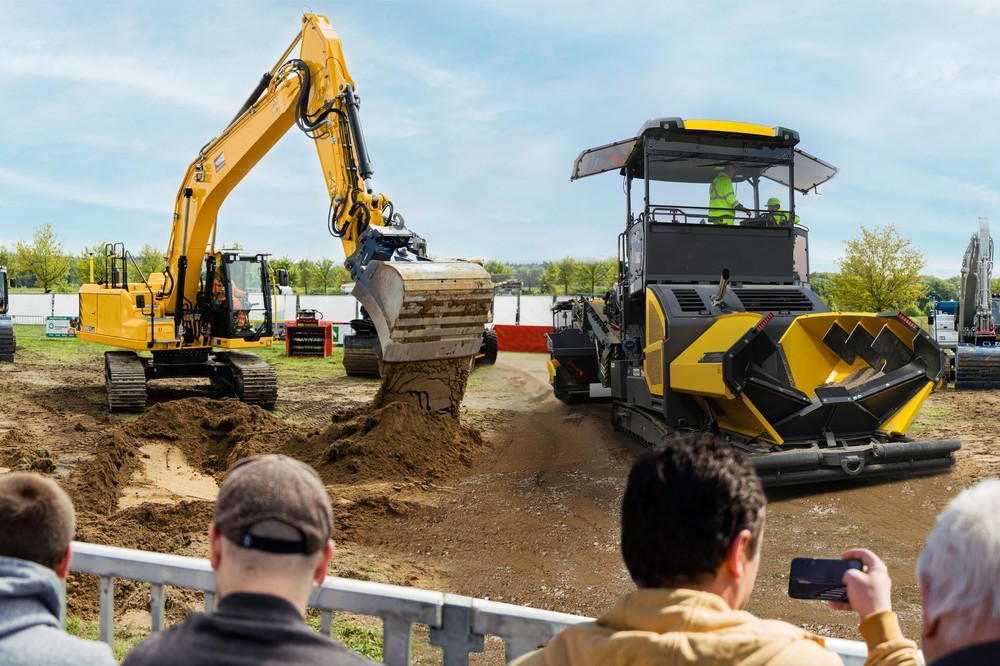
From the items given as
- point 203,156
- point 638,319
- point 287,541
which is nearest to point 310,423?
point 203,156

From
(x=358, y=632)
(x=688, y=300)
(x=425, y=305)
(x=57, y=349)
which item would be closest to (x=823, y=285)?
(x=57, y=349)

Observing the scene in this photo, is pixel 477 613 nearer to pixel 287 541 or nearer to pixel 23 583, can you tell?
pixel 287 541

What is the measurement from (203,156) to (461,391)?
21.5 feet

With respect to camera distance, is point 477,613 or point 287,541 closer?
point 287,541

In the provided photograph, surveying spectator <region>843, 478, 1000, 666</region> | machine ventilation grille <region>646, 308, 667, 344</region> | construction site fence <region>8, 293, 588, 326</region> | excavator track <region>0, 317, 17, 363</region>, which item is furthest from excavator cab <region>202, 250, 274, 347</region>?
construction site fence <region>8, 293, 588, 326</region>

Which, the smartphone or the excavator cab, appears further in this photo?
the excavator cab

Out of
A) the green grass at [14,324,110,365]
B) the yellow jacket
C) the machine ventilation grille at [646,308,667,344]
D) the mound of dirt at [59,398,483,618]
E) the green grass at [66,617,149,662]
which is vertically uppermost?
the machine ventilation grille at [646,308,667,344]

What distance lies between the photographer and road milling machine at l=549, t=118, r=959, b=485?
24.4 feet

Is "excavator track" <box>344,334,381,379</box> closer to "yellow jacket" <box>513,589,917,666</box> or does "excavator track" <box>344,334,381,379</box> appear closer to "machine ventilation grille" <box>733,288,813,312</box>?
"machine ventilation grille" <box>733,288,813,312</box>

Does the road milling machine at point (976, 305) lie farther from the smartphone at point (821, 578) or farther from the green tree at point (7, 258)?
the green tree at point (7, 258)

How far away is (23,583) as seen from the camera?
185 centimetres

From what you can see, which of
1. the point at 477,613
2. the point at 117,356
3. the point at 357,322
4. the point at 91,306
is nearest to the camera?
the point at 477,613

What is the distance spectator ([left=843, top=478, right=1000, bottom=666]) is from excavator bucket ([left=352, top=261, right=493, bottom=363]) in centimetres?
726

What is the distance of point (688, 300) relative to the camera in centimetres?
867
